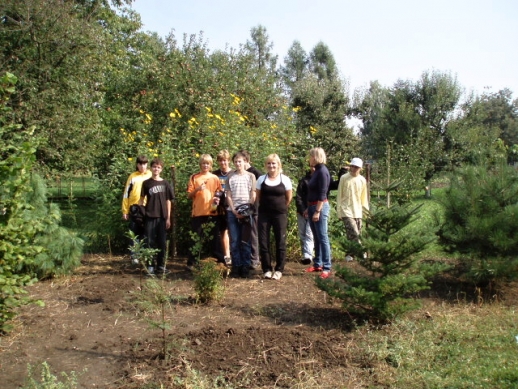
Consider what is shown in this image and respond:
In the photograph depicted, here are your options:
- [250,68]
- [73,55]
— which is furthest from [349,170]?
[250,68]

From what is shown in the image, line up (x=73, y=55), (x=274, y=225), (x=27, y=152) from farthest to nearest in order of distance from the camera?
(x=73, y=55)
(x=274, y=225)
(x=27, y=152)

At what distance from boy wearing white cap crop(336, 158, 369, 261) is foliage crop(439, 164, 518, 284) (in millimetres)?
1365

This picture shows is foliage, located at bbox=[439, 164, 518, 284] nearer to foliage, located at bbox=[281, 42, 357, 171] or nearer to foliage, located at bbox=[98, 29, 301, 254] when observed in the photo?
foliage, located at bbox=[98, 29, 301, 254]

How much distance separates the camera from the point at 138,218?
718 cm

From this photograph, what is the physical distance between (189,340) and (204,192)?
2.80 m

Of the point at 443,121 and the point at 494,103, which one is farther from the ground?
the point at 494,103

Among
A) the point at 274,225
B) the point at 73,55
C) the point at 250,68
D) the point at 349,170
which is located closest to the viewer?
the point at 274,225

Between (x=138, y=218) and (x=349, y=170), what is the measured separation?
313cm

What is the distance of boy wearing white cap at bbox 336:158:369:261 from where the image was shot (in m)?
7.55

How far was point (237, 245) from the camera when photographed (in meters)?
7.16

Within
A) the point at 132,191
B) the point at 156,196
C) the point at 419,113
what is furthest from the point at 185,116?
the point at 419,113

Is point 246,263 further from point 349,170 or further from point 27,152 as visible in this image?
point 27,152

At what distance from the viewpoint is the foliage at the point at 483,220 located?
19.1 feet

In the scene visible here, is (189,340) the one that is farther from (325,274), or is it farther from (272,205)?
(325,274)
